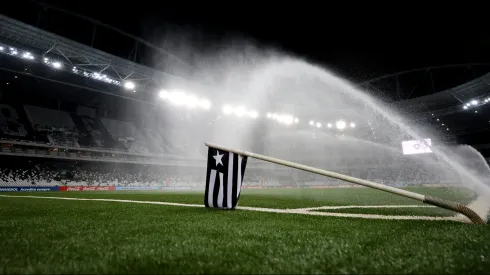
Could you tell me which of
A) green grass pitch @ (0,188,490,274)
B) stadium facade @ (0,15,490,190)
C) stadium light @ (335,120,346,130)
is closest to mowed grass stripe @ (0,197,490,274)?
green grass pitch @ (0,188,490,274)

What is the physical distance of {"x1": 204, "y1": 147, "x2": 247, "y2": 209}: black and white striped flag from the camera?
461 cm

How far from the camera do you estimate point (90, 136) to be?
3266cm

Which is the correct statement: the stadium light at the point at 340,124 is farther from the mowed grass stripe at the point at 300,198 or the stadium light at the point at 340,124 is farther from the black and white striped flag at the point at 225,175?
the black and white striped flag at the point at 225,175

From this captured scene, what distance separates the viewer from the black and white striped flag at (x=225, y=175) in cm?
461

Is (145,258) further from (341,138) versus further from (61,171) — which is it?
(341,138)

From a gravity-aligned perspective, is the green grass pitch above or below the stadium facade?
below

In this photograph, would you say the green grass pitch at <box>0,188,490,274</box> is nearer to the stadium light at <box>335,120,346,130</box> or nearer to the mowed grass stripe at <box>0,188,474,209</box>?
the mowed grass stripe at <box>0,188,474,209</box>

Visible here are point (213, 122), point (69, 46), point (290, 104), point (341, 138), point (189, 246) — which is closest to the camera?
point (189, 246)

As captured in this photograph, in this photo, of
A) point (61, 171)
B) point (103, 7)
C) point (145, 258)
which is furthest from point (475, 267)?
point (61, 171)

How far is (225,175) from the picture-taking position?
15.1ft

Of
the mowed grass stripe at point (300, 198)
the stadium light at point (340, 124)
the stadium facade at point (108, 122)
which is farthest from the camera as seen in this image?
the stadium light at point (340, 124)

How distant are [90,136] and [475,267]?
37.1m

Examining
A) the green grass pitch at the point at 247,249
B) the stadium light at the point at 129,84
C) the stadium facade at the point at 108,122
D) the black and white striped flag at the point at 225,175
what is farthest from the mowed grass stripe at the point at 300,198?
the stadium light at the point at 129,84

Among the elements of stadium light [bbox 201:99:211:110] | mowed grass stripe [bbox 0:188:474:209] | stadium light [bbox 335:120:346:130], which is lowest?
mowed grass stripe [bbox 0:188:474:209]
